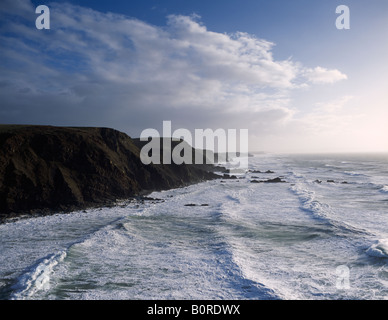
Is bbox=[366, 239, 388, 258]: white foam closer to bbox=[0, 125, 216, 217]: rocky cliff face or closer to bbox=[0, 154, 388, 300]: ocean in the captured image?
bbox=[0, 154, 388, 300]: ocean

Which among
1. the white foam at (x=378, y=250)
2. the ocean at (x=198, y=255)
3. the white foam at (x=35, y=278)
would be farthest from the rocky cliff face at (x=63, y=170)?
the white foam at (x=378, y=250)

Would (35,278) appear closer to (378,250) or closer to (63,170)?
(378,250)

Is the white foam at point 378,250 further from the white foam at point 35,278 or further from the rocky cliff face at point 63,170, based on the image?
the rocky cliff face at point 63,170

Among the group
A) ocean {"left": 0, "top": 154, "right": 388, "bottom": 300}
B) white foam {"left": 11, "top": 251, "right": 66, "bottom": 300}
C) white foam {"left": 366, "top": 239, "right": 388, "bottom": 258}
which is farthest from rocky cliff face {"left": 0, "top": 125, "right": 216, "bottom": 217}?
white foam {"left": 366, "top": 239, "right": 388, "bottom": 258}

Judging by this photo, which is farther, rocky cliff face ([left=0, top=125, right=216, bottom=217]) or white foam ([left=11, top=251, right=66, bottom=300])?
rocky cliff face ([left=0, top=125, right=216, bottom=217])

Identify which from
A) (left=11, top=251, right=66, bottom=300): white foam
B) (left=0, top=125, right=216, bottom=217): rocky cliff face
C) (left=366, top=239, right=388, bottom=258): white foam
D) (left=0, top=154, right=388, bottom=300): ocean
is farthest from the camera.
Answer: (left=0, top=125, right=216, bottom=217): rocky cliff face

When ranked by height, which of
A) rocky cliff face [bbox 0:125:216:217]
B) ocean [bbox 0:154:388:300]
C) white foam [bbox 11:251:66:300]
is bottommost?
ocean [bbox 0:154:388:300]

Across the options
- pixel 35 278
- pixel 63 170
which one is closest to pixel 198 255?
pixel 35 278
